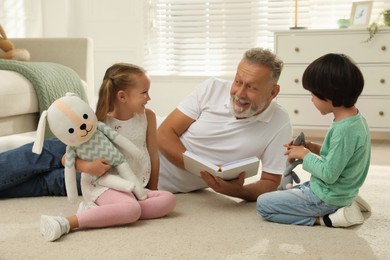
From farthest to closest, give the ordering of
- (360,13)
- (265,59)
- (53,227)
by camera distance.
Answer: (360,13), (265,59), (53,227)

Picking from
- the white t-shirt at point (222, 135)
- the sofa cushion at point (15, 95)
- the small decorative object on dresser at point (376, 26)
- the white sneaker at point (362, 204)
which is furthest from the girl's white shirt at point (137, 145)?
the small decorative object on dresser at point (376, 26)

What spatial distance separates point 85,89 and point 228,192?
1562mm

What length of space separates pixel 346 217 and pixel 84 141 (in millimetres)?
895

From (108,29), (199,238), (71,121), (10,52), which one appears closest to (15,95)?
(10,52)

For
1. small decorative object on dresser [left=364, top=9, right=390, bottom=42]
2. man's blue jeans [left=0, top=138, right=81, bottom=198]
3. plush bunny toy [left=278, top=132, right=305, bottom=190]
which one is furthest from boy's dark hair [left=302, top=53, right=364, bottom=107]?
small decorative object on dresser [left=364, top=9, right=390, bottom=42]

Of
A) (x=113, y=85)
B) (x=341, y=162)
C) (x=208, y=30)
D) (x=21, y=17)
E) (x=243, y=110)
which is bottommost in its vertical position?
(x=341, y=162)

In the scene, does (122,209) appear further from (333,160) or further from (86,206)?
(333,160)

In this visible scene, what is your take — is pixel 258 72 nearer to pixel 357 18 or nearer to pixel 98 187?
pixel 98 187

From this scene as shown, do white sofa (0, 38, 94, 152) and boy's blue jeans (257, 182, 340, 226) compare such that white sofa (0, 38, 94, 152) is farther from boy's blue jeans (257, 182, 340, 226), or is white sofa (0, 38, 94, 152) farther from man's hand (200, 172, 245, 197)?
boy's blue jeans (257, 182, 340, 226)

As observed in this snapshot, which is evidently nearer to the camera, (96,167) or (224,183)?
(96,167)

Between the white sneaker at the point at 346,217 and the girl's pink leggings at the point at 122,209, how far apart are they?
1.83 feet

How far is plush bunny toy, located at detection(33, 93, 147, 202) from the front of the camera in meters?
1.75

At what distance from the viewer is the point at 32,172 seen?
219cm

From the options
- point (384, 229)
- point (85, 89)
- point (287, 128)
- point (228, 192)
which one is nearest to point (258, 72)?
point (287, 128)
